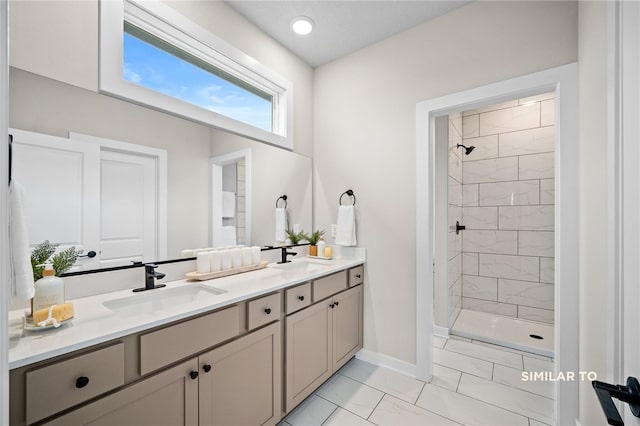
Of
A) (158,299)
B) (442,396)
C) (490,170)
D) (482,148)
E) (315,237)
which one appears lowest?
(442,396)

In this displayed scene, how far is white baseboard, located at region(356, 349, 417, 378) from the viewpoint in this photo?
7.09ft

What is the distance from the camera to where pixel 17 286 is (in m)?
0.83

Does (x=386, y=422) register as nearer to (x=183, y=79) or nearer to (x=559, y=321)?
(x=559, y=321)

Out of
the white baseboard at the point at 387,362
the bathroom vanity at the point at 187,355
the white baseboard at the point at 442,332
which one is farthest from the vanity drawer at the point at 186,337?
the white baseboard at the point at 442,332

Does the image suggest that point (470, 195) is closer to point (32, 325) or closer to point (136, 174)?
point (136, 174)

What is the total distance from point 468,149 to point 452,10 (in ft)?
5.86

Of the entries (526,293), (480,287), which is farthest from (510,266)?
(480,287)

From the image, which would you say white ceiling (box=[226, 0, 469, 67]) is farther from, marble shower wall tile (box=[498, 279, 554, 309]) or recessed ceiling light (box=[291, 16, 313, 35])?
marble shower wall tile (box=[498, 279, 554, 309])

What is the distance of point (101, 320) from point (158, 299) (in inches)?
16.6

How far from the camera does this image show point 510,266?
3246mm

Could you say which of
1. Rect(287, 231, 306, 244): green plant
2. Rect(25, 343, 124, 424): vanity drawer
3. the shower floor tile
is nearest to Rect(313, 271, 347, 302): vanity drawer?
Rect(287, 231, 306, 244): green plant

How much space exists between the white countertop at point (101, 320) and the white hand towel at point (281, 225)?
789mm

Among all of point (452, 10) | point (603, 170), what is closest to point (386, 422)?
point (603, 170)

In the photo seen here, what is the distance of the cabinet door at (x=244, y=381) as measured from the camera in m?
1.21
